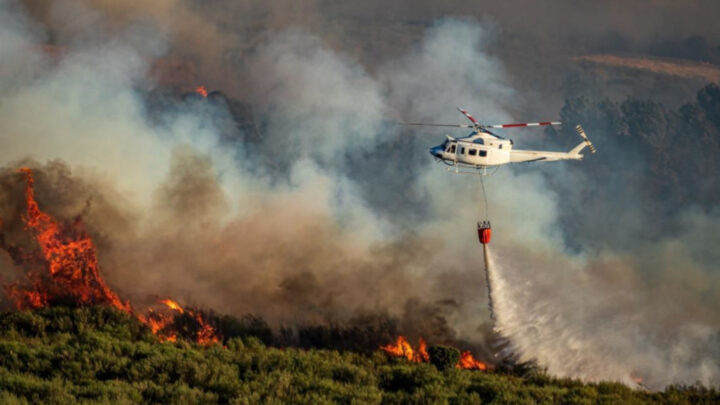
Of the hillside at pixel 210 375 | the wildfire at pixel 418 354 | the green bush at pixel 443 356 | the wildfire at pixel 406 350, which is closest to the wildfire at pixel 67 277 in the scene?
the hillside at pixel 210 375

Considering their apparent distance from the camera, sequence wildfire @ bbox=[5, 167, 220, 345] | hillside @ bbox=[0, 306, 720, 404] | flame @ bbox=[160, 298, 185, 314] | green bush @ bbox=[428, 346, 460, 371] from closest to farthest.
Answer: hillside @ bbox=[0, 306, 720, 404] → green bush @ bbox=[428, 346, 460, 371] → wildfire @ bbox=[5, 167, 220, 345] → flame @ bbox=[160, 298, 185, 314]

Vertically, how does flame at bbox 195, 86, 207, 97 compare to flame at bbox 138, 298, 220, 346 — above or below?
above

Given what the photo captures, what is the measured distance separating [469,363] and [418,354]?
3677 mm

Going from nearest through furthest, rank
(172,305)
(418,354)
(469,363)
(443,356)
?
1. (443,356)
2. (172,305)
3. (469,363)
4. (418,354)

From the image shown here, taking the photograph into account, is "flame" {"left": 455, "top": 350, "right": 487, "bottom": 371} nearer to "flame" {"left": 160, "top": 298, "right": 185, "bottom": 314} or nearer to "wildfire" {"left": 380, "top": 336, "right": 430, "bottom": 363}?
"wildfire" {"left": 380, "top": 336, "right": 430, "bottom": 363}

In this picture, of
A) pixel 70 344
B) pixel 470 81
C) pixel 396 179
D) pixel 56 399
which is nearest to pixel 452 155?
pixel 70 344

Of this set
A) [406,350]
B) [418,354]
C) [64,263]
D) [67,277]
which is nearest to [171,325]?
[67,277]

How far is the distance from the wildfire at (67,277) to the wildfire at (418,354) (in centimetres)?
1246

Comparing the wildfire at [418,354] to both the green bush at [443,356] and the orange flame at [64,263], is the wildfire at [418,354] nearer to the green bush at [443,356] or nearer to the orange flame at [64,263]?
the green bush at [443,356]

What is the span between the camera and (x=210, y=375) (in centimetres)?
5078

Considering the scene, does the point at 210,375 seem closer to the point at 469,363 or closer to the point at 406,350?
the point at 406,350

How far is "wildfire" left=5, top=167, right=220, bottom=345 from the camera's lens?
6569 centimetres

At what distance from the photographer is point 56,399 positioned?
4291cm

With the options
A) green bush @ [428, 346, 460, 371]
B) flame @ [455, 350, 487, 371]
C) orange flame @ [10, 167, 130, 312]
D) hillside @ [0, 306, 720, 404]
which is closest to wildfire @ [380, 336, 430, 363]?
green bush @ [428, 346, 460, 371]
